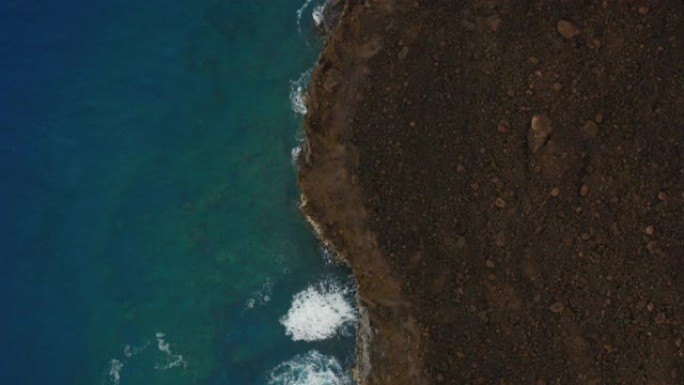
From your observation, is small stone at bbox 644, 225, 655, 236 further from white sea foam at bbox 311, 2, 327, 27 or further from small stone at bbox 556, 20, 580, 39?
white sea foam at bbox 311, 2, 327, 27

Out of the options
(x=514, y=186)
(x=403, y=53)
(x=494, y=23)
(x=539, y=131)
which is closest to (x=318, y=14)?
(x=403, y=53)

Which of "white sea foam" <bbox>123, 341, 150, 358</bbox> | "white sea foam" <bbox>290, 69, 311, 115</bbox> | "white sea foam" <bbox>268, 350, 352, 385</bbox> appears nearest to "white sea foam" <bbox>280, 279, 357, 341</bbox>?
"white sea foam" <bbox>268, 350, 352, 385</bbox>

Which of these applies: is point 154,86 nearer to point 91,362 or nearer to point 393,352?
point 91,362

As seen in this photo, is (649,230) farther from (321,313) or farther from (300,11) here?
(300,11)

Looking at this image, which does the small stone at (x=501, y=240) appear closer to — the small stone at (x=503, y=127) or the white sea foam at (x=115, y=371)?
the small stone at (x=503, y=127)

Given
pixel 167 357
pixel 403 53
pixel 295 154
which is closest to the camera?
pixel 403 53

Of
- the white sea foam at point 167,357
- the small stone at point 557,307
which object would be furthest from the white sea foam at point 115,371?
the small stone at point 557,307

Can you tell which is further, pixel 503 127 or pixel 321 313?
pixel 321 313

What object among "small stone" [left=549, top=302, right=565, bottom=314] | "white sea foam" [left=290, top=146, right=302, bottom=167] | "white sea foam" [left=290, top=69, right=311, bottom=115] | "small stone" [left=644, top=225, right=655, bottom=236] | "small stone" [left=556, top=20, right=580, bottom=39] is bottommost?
"small stone" [left=549, top=302, right=565, bottom=314]
